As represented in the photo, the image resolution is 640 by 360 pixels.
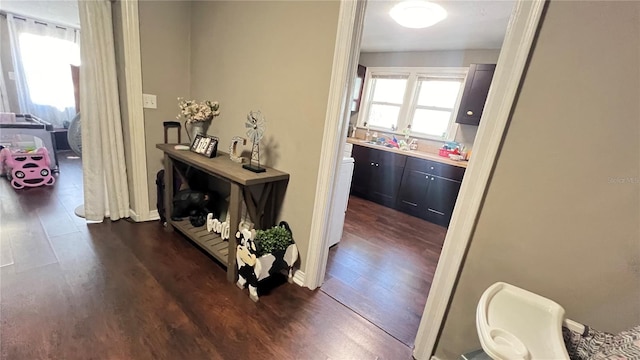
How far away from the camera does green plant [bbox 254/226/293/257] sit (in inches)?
65.7

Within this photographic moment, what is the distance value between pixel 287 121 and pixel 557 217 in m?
1.48

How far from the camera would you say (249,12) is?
188 cm

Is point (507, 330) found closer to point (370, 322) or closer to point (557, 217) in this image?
point (557, 217)

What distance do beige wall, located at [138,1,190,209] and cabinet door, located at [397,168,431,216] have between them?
Answer: 9.14 feet

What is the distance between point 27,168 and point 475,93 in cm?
536

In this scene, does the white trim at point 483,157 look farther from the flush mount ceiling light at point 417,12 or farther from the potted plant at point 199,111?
the potted plant at point 199,111

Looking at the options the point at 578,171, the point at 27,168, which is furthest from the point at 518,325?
the point at 27,168

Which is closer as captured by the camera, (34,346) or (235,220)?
(34,346)

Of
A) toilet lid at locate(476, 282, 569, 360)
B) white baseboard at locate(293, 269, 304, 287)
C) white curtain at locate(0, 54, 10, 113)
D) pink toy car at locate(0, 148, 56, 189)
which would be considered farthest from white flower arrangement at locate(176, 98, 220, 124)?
white curtain at locate(0, 54, 10, 113)

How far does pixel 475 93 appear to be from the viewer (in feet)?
10.7

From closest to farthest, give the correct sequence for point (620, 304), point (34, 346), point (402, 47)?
point (620, 304) < point (34, 346) < point (402, 47)

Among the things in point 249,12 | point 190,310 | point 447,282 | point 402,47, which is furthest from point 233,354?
point 402,47

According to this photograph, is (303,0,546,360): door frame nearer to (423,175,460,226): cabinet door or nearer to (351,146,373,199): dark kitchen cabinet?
(423,175,460,226): cabinet door

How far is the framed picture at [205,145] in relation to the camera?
6.60ft
